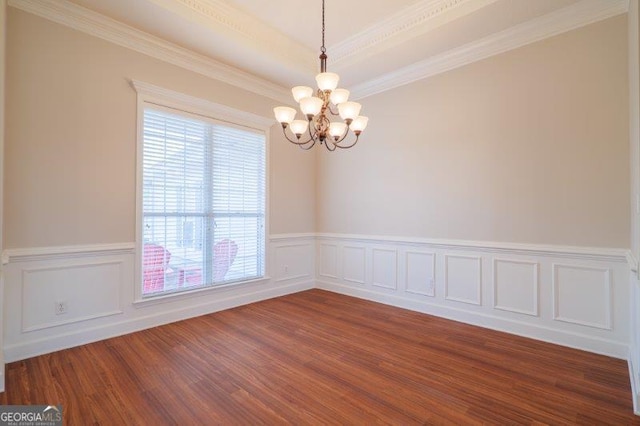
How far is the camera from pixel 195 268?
386 cm

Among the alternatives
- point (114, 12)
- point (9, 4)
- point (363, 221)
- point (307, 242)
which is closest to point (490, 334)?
point (363, 221)

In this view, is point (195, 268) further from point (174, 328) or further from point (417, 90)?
point (417, 90)

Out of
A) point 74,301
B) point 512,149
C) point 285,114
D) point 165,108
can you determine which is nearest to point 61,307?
point 74,301

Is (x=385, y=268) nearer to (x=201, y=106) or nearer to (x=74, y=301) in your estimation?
(x=201, y=106)

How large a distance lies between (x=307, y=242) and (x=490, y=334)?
9.45 ft

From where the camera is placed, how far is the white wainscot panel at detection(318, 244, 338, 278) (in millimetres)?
5051

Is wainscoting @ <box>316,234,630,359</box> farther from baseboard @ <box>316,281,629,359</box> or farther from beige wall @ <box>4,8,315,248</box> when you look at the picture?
beige wall @ <box>4,8,315,248</box>

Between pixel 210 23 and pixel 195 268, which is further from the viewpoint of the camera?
pixel 195 268

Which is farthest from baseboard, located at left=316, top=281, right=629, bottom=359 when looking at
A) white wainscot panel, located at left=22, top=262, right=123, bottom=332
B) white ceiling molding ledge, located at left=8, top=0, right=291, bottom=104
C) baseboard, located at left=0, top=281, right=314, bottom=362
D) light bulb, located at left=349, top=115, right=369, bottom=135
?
white ceiling molding ledge, located at left=8, top=0, right=291, bottom=104

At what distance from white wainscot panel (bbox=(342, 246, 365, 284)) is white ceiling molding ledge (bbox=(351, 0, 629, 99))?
2400mm

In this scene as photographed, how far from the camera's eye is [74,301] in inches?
117

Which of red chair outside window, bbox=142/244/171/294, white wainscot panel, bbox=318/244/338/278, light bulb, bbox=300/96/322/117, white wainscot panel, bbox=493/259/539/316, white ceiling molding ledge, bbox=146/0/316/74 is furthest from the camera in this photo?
white wainscot panel, bbox=318/244/338/278

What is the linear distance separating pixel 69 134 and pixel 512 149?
176 inches

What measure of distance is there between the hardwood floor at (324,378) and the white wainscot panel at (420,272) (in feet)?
1.95
